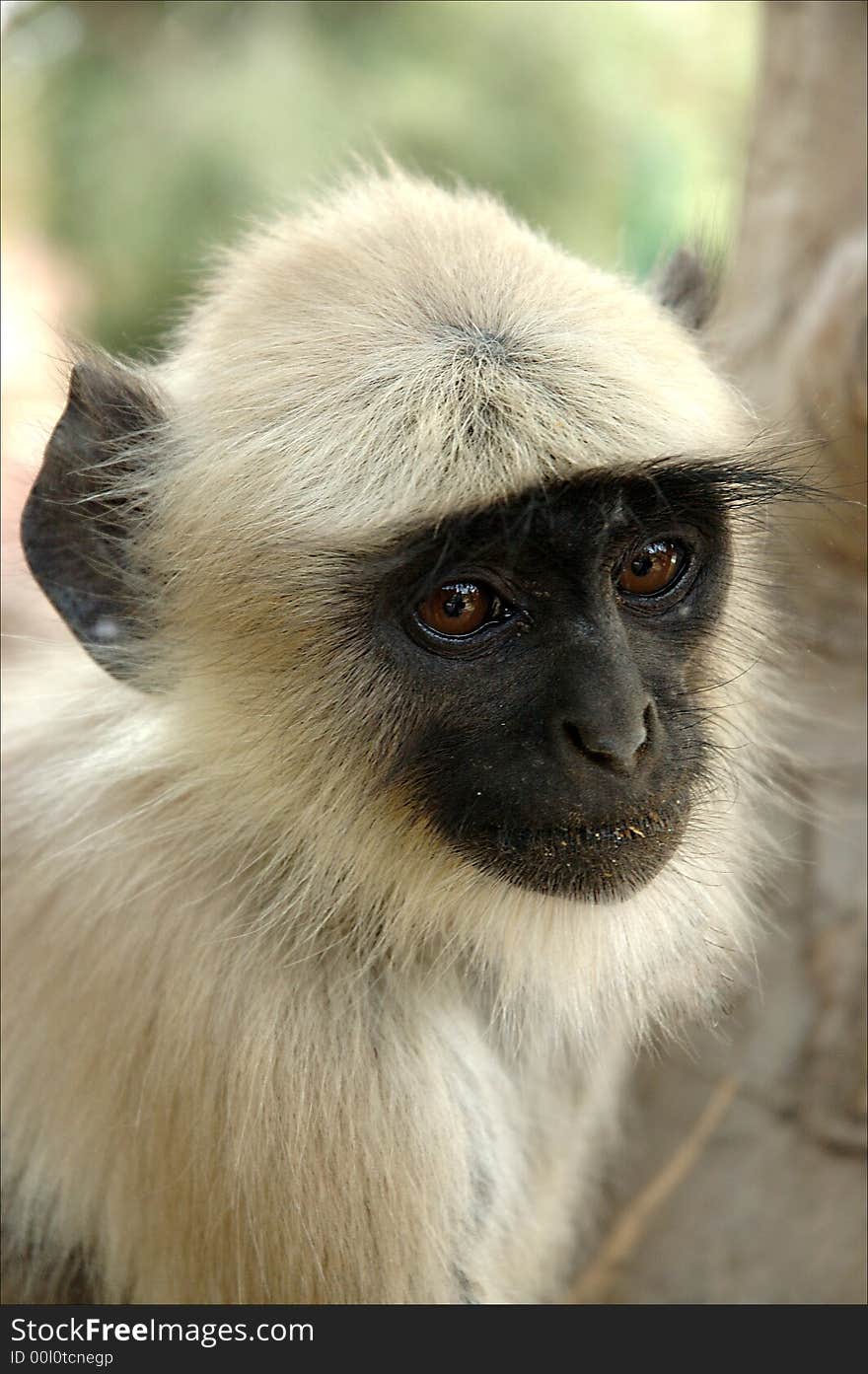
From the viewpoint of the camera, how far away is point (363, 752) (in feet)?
6.45

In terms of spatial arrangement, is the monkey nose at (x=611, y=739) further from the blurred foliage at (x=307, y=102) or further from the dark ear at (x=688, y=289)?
the blurred foliage at (x=307, y=102)

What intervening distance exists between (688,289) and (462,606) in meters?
0.91

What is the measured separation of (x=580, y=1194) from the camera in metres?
3.08

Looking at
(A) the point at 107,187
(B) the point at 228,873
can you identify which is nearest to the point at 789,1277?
(B) the point at 228,873

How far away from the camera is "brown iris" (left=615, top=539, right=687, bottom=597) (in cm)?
197

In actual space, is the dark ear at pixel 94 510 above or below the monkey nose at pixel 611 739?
below

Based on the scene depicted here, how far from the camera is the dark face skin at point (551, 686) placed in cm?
178

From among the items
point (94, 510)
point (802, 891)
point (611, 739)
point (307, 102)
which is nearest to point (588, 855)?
point (611, 739)

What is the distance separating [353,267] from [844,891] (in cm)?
148

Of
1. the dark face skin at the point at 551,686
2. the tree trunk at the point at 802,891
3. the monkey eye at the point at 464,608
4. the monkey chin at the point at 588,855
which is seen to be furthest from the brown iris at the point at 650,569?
the tree trunk at the point at 802,891

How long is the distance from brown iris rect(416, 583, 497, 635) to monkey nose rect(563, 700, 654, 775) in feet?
0.65

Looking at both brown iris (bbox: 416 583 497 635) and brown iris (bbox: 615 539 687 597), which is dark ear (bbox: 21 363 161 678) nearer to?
brown iris (bbox: 416 583 497 635)

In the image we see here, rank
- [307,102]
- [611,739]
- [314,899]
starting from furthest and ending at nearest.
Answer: [307,102]
[314,899]
[611,739]

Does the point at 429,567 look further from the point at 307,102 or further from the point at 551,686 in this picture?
the point at 307,102
